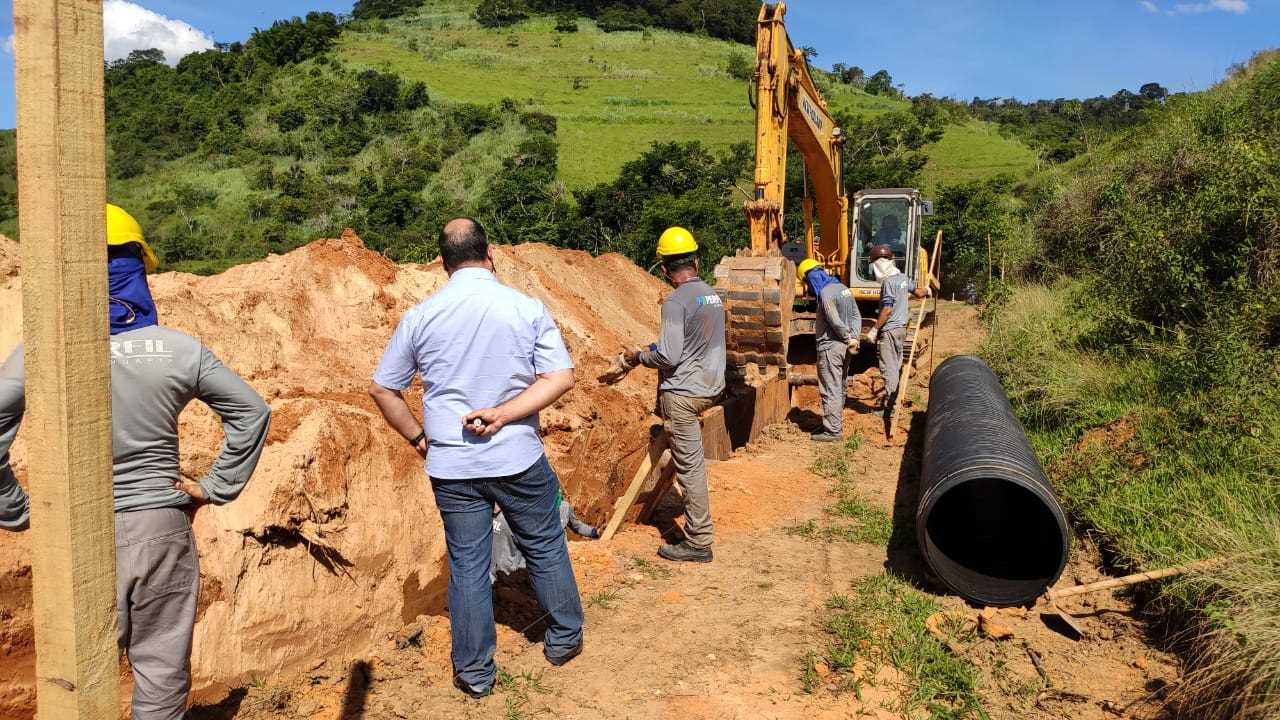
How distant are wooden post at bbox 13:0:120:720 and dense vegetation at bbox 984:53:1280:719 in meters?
3.74

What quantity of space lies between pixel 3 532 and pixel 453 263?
2161 mm

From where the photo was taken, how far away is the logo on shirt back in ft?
8.09

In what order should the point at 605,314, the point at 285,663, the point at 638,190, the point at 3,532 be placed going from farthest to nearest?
the point at 638,190 < the point at 605,314 < the point at 285,663 < the point at 3,532

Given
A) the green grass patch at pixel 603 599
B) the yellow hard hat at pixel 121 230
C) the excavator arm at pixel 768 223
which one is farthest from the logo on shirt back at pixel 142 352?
the excavator arm at pixel 768 223

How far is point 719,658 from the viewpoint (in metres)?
4.07

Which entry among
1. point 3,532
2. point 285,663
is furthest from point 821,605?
point 3,532

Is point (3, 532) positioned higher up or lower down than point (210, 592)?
higher up

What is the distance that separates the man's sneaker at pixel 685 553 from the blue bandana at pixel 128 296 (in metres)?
3.49

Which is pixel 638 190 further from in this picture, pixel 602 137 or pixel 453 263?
pixel 453 263

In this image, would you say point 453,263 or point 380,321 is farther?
point 380,321

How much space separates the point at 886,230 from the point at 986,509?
7.91 m

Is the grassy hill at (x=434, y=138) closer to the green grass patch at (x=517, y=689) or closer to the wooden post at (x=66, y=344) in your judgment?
the green grass patch at (x=517, y=689)

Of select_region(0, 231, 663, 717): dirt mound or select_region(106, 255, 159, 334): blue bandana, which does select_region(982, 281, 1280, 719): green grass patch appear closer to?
select_region(0, 231, 663, 717): dirt mound

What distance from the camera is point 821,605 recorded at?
4730 mm
